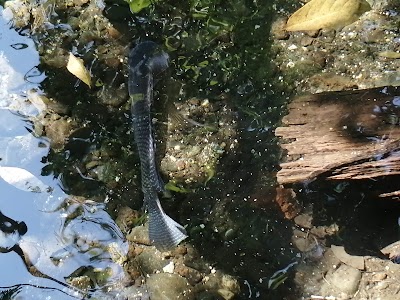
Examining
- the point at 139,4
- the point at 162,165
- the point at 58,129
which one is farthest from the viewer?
the point at 139,4

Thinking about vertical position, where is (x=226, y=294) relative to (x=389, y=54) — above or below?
below

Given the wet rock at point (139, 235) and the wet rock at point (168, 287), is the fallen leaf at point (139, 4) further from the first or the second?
the wet rock at point (168, 287)

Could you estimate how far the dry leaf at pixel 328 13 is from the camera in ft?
9.57

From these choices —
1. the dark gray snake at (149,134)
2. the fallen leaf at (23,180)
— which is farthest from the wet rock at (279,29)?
the fallen leaf at (23,180)

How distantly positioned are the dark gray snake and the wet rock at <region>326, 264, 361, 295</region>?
737mm

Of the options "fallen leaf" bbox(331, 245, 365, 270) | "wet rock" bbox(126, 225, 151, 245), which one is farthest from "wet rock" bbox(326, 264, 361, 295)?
"wet rock" bbox(126, 225, 151, 245)

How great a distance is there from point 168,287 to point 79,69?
1.33m

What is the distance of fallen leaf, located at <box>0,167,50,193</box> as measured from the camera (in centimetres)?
290

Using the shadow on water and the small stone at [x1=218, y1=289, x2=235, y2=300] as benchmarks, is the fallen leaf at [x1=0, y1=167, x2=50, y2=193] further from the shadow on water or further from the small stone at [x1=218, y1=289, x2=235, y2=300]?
the small stone at [x1=218, y1=289, x2=235, y2=300]

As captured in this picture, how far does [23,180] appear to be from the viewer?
2.92 m

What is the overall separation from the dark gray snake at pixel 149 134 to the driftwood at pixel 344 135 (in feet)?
2.00

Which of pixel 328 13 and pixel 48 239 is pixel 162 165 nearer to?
pixel 48 239

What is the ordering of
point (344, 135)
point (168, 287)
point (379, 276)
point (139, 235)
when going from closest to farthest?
point (344, 135) < point (379, 276) < point (168, 287) < point (139, 235)

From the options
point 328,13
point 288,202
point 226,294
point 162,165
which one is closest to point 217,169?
point 162,165
